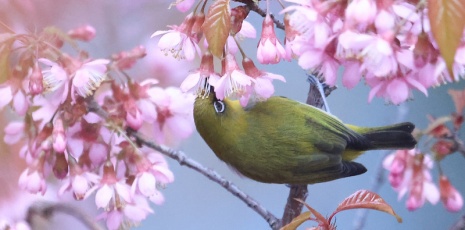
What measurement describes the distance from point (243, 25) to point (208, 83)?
0.23ft

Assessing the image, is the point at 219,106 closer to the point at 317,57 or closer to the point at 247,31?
the point at 247,31

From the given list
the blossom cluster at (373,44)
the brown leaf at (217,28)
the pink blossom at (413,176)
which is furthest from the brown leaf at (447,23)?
the pink blossom at (413,176)

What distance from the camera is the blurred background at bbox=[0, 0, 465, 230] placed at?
0.81 m

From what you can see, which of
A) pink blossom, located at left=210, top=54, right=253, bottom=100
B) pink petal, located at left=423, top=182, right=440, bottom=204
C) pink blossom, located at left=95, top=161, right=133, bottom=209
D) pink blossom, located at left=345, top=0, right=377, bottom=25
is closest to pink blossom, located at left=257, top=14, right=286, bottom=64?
pink blossom, located at left=210, top=54, right=253, bottom=100

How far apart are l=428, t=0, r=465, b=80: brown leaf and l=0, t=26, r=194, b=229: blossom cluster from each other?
1.18 feet

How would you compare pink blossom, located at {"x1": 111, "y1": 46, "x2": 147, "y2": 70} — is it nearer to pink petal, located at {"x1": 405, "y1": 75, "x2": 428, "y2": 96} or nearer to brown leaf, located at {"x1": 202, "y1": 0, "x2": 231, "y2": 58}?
brown leaf, located at {"x1": 202, "y1": 0, "x2": 231, "y2": 58}

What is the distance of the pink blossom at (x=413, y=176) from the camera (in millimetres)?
759

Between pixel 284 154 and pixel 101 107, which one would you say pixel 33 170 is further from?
pixel 284 154

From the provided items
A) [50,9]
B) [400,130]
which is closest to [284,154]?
[400,130]

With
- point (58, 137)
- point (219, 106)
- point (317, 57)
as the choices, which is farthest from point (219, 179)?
point (317, 57)

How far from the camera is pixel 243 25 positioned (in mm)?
592

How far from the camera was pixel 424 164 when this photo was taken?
2.50 ft

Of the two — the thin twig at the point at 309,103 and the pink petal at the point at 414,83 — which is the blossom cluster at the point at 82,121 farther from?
the pink petal at the point at 414,83

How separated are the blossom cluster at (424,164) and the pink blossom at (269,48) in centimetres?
30
